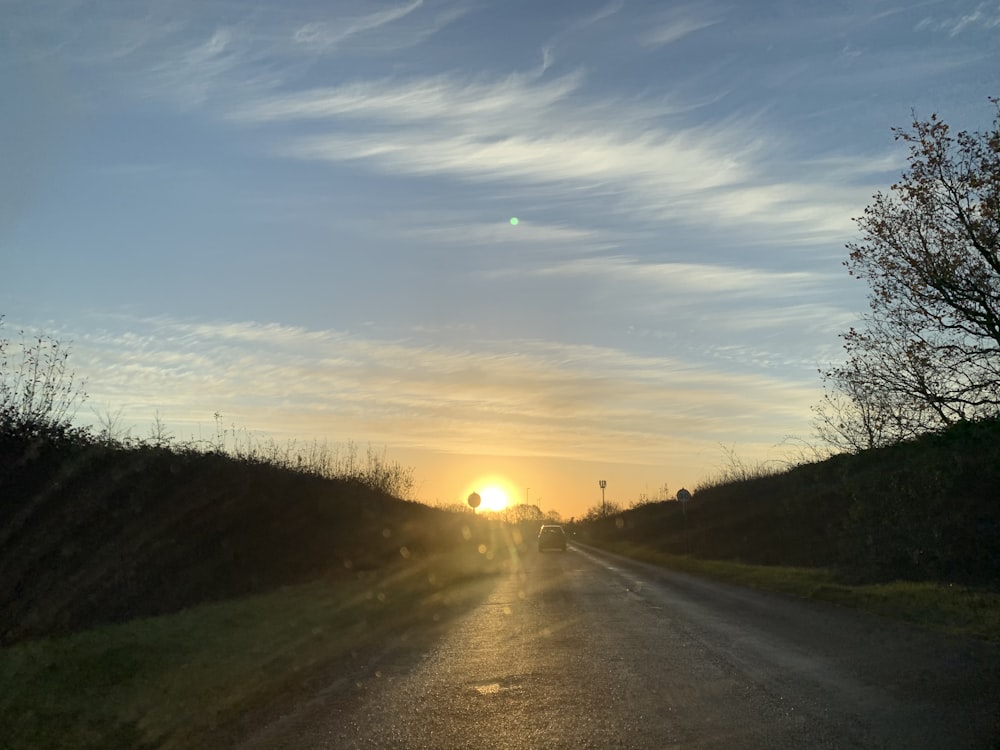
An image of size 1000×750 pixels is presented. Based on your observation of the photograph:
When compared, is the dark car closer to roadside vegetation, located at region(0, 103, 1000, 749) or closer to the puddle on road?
roadside vegetation, located at region(0, 103, 1000, 749)

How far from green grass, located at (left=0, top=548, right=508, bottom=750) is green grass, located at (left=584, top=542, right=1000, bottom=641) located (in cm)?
829

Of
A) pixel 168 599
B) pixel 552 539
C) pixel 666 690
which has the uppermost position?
pixel 168 599

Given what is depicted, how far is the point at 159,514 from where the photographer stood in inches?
655

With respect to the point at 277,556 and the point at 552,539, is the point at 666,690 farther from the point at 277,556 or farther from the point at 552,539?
the point at 552,539

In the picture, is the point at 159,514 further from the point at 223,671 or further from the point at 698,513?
the point at 698,513

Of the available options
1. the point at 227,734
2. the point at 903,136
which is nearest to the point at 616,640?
the point at 227,734

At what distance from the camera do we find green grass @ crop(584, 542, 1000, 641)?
1354 cm

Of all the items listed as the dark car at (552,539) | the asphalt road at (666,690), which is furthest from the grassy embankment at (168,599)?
the dark car at (552,539)

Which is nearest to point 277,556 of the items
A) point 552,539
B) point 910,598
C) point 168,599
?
point 168,599

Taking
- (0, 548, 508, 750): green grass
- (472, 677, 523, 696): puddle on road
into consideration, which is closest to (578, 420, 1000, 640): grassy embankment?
(472, 677, 523, 696): puddle on road

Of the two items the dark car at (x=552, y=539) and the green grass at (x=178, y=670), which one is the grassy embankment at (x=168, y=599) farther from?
the dark car at (x=552, y=539)

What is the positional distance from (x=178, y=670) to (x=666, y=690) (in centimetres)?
551

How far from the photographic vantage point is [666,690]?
9109 millimetres

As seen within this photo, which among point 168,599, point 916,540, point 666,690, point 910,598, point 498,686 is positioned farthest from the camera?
point 916,540
